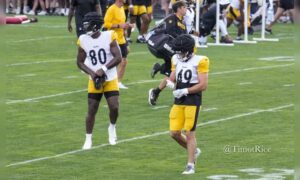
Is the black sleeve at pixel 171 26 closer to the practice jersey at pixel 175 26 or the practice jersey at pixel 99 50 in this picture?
the practice jersey at pixel 175 26

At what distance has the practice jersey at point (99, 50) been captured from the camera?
11.0 meters

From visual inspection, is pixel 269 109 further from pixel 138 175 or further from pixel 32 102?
pixel 138 175

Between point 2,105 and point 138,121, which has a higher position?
point 2,105

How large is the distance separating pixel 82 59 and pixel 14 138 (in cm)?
161

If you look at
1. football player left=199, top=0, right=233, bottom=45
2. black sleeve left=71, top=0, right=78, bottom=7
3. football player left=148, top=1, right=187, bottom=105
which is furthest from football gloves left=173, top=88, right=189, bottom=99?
football player left=199, top=0, right=233, bottom=45

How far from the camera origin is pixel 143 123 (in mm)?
13094

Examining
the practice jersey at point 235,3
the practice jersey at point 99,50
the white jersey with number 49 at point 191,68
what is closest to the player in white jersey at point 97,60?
the practice jersey at point 99,50

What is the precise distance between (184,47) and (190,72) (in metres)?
0.30

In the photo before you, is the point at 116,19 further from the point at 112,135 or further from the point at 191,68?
the point at 191,68

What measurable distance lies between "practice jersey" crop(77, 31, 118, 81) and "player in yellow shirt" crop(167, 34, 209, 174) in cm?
190

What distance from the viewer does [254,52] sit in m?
23.2

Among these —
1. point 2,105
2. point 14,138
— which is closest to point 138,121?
point 14,138

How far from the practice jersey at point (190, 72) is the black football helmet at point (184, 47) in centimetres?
7

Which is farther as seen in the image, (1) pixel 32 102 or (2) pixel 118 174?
(1) pixel 32 102
